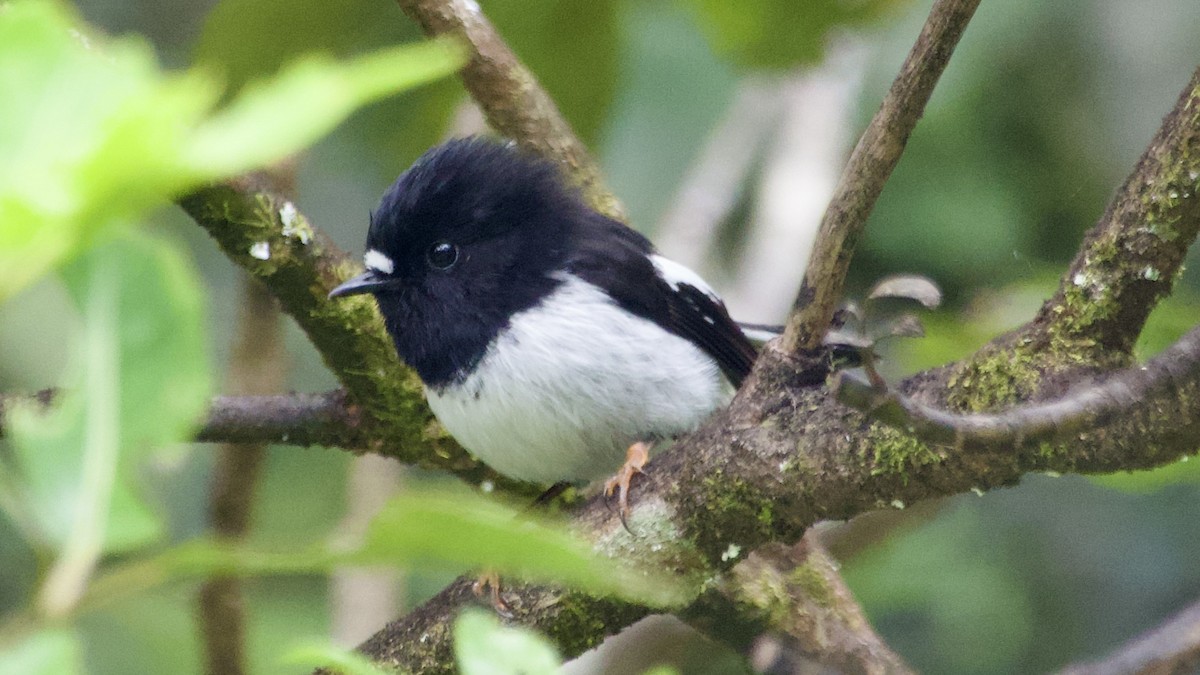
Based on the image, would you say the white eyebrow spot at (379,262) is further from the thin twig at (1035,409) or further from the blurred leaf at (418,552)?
the blurred leaf at (418,552)

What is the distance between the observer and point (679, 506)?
7.00 ft

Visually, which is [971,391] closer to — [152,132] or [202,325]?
[202,325]

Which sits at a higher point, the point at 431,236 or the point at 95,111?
the point at 431,236

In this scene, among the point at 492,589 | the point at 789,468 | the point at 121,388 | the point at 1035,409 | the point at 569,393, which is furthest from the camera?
the point at 569,393

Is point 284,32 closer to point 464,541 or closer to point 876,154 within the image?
point 876,154

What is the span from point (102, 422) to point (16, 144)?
0.58 feet

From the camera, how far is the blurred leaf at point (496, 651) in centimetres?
81

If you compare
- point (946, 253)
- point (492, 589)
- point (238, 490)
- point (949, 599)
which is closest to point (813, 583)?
point (492, 589)

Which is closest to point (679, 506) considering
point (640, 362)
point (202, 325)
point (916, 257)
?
point (640, 362)

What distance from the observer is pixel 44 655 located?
2.08 feet

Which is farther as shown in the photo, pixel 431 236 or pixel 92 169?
pixel 431 236

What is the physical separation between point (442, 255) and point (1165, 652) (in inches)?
77.6

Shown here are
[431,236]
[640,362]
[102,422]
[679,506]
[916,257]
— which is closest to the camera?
[102,422]

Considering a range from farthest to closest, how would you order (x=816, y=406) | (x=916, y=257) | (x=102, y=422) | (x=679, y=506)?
(x=916, y=257), (x=679, y=506), (x=816, y=406), (x=102, y=422)
